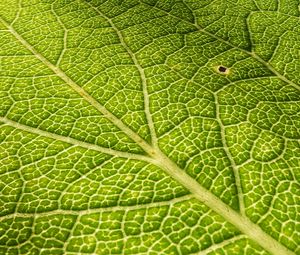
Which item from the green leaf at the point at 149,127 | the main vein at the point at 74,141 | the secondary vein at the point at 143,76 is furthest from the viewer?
the secondary vein at the point at 143,76

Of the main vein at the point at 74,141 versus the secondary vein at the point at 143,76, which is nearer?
the main vein at the point at 74,141

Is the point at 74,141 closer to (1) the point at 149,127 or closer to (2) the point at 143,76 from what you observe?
(1) the point at 149,127

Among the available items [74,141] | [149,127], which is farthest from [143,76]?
[74,141]

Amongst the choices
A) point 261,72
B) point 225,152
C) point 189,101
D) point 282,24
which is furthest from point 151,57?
point 282,24

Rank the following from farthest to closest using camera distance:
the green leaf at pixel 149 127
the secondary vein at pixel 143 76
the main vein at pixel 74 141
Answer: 1. the secondary vein at pixel 143 76
2. the main vein at pixel 74 141
3. the green leaf at pixel 149 127

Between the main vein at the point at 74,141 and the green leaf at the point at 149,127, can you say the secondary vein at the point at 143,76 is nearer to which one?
the green leaf at the point at 149,127

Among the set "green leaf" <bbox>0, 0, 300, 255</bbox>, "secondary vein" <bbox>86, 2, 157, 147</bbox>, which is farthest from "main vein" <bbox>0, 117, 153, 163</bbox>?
"secondary vein" <bbox>86, 2, 157, 147</bbox>

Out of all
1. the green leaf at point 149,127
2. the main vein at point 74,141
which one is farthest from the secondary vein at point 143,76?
the main vein at point 74,141

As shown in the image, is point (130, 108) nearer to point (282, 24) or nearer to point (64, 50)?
point (64, 50)

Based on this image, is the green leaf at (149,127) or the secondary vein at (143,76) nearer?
the green leaf at (149,127)
